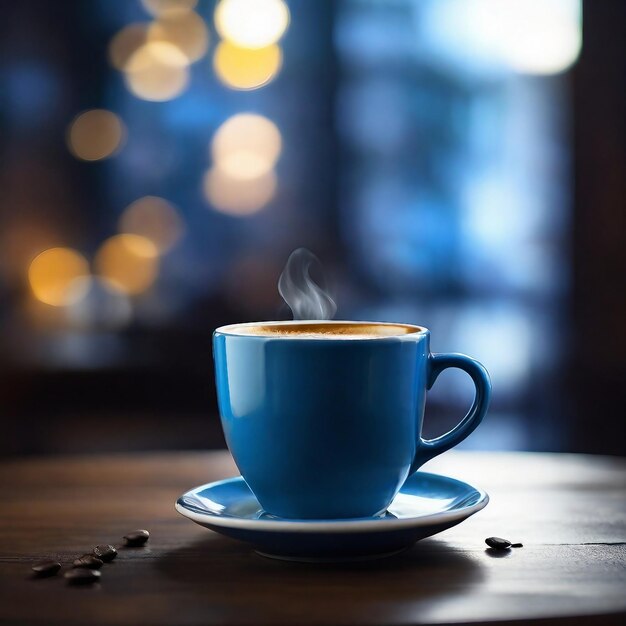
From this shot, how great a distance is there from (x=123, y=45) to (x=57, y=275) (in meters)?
0.80

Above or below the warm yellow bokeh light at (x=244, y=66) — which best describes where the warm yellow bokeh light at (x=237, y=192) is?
below

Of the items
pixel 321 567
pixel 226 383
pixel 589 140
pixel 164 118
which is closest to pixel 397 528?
pixel 321 567

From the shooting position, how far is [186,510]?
587mm

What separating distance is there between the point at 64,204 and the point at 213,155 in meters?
0.52

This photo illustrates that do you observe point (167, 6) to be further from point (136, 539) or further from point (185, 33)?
point (136, 539)

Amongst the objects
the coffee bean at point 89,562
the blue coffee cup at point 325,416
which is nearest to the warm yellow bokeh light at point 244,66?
the blue coffee cup at point 325,416

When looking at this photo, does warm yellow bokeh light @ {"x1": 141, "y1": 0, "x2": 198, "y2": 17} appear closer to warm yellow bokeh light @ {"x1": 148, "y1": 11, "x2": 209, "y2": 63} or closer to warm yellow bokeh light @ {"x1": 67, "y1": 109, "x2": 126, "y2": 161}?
→ warm yellow bokeh light @ {"x1": 148, "y1": 11, "x2": 209, "y2": 63}

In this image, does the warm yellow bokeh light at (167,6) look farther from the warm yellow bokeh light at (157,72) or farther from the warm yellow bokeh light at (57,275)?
the warm yellow bokeh light at (57,275)

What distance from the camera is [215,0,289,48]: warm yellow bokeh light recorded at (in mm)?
2912

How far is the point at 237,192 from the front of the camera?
299cm

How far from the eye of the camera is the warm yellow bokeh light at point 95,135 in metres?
2.92

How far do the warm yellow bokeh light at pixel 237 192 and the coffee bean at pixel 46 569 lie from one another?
249 cm

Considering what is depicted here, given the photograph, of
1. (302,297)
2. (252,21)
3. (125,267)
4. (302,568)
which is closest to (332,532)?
(302,568)

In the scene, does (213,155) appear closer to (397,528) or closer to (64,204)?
(64,204)
